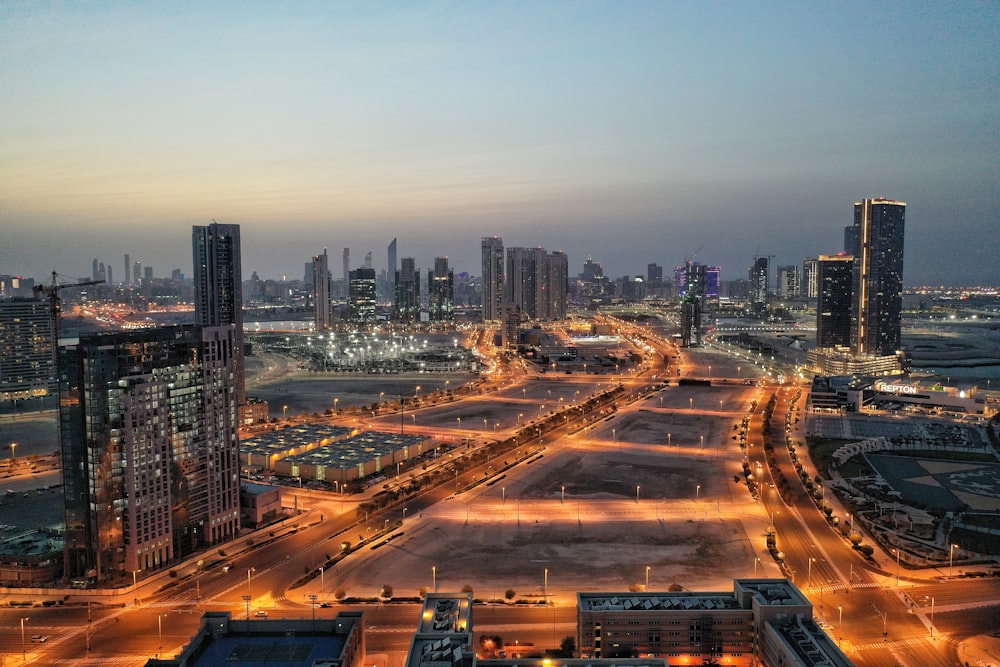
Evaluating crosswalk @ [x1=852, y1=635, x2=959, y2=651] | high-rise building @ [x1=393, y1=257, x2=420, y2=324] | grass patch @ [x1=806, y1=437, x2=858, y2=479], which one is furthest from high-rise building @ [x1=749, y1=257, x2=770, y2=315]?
crosswalk @ [x1=852, y1=635, x2=959, y2=651]

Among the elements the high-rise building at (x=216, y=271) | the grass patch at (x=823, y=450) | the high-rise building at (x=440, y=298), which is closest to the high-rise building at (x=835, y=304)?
the grass patch at (x=823, y=450)

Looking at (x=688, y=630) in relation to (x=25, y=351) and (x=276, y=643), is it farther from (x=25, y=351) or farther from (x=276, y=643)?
(x=25, y=351)

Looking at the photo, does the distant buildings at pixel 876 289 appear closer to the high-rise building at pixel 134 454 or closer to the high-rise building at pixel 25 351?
the high-rise building at pixel 134 454

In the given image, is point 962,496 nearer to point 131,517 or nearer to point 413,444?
point 413,444

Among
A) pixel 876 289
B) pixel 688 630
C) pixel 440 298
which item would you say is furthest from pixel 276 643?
pixel 440 298

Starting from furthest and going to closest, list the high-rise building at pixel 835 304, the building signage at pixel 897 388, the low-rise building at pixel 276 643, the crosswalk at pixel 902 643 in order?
the high-rise building at pixel 835 304, the building signage at pixel 897 388, the crosswalk at pixel 902 643, the low-rise building at pixel 276 643

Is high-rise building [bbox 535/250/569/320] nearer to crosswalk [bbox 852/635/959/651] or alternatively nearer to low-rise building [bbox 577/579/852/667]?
crosswalk [bbox 852/635/959/651]

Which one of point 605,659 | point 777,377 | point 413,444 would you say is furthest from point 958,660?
point 777,377
